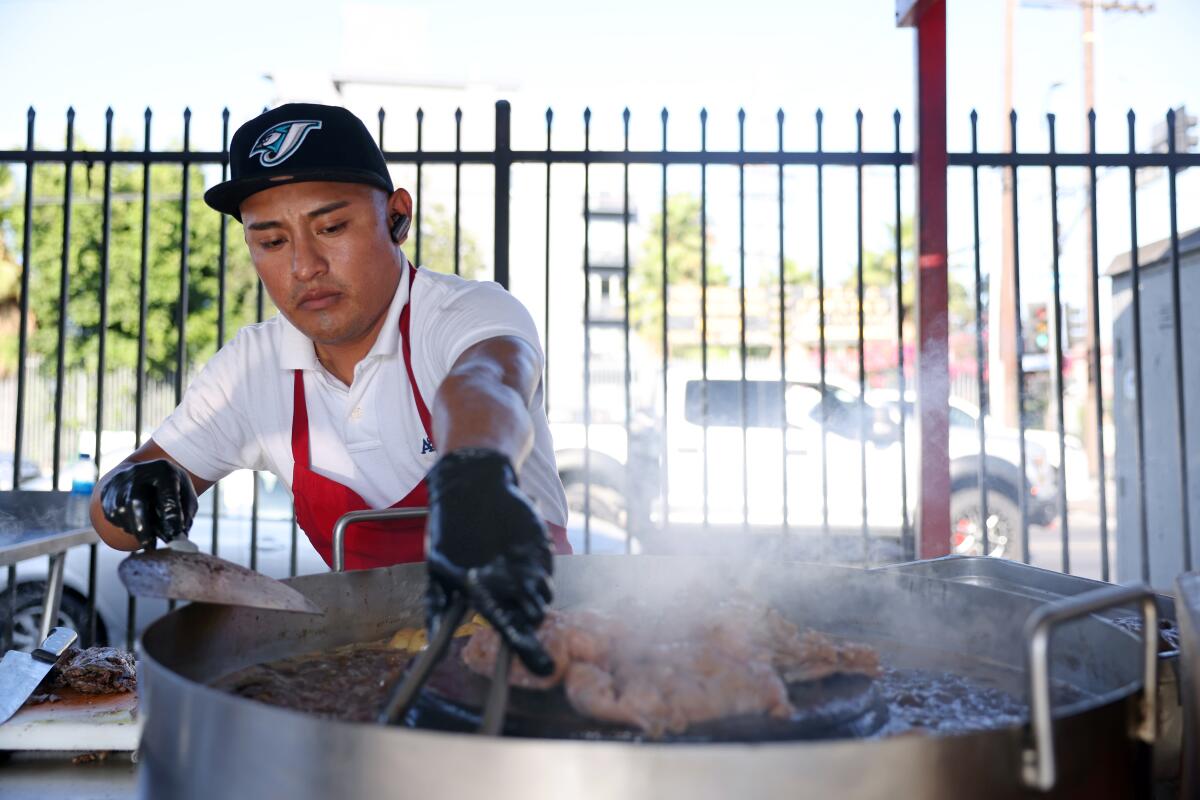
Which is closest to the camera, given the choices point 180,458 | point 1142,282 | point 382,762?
point 382,762

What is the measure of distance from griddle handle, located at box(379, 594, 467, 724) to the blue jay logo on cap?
1.26 metres

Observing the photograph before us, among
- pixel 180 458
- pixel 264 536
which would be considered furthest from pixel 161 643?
pixel 264 536

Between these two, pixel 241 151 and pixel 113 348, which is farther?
pixel 113 348

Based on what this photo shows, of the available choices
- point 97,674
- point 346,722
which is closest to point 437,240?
point 97,674

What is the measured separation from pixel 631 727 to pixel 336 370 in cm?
150

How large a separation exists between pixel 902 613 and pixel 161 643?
1425 mm

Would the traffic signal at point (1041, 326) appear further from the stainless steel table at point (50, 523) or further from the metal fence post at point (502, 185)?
the stainless steel table at point (50, 523)

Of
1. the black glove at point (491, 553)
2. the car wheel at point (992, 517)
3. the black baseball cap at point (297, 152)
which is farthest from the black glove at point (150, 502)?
the car wheel at point (992, 517)

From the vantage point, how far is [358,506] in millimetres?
2314

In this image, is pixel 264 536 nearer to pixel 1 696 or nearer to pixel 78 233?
→ pixel 1 696

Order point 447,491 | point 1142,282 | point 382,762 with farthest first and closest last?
1. point 1142,282
2. point 447,491
3. point 382,762

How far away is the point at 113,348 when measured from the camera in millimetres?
21297

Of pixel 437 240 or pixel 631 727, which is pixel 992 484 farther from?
pixel 437 240

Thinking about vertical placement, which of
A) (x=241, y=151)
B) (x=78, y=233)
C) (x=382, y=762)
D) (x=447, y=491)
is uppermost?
(x=78, y=233)
